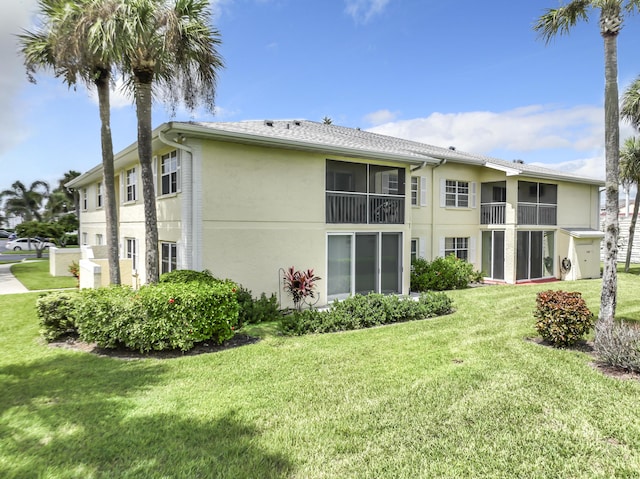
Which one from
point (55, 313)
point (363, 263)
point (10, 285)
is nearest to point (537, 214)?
point (363, 263)

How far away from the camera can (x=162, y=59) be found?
9.77 metres

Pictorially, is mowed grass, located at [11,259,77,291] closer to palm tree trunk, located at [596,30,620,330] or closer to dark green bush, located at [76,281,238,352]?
dark green bush, located at [76,281,238,352]

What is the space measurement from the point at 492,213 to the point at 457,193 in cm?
223

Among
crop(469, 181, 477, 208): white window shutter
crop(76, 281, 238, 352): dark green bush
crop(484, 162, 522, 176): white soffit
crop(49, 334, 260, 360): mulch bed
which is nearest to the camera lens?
crop(76, 281, 238, 352): dark green bush

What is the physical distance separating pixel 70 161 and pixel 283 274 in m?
57.8

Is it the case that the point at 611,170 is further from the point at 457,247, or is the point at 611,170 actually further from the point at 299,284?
the point at 457,247

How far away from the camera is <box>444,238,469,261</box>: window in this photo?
63.8ft

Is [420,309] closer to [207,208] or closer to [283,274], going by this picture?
[283,274]

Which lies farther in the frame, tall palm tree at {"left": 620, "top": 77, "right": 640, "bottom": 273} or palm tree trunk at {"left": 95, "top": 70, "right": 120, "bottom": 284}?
tall palm tree at {"left": 620, "top": 77, "right": 640, "bottom": 273}

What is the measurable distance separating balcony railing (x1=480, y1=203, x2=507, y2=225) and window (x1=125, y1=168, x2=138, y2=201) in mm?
17199

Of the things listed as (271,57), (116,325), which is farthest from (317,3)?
(116,325)

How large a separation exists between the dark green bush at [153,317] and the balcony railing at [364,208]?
20.1ft

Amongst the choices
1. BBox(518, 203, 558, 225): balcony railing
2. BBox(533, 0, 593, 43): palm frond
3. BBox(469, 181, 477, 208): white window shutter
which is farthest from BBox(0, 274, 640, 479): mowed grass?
BBox(518, 203, 558, 225): balcony railing

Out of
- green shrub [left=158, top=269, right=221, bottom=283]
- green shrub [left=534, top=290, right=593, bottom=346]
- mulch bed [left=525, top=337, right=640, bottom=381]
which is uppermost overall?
green shrub [left=158, top=269, right=221, bottom=283]
